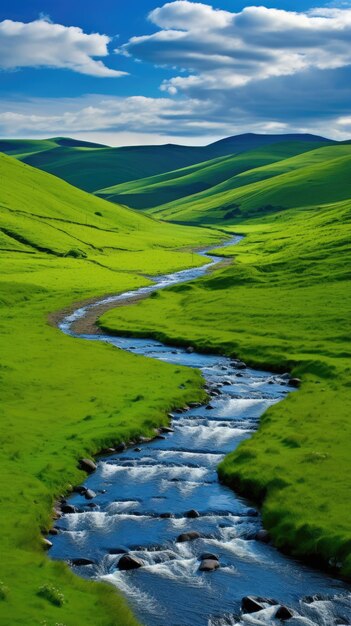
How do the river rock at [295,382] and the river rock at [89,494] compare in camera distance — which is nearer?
the river rock at [89,494]

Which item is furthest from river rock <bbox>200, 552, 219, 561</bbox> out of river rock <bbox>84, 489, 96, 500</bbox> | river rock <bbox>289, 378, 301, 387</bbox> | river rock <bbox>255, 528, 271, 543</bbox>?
river rock <bbox>289, 378, 301, 387</bbox>

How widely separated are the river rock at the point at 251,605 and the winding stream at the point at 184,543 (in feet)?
0.59

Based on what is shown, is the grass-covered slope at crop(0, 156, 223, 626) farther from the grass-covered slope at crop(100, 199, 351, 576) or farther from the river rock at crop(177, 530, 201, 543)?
the grass-covered slope at crop(100, 199, 351, 576)

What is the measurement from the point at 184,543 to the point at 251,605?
5.70m

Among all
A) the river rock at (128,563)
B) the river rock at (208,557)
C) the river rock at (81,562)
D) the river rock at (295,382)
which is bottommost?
the river rock at (81,562)

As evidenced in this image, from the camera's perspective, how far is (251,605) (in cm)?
2592

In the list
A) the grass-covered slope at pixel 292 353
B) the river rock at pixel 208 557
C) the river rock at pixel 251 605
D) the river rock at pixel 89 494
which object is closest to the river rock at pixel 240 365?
the grass-covered slope at pixel 292 353

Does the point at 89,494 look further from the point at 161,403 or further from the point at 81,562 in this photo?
the point at 161,403

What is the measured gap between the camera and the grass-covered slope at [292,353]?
33.2 meters

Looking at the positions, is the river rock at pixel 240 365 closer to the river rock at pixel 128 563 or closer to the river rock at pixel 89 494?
the river rock at pixel 89 494

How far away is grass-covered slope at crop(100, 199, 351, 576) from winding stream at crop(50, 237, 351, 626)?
1484 mm

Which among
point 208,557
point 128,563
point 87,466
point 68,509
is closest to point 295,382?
point 87,466

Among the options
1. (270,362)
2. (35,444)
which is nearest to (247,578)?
(35,444)

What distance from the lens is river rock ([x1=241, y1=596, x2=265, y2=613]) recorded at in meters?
25.9
